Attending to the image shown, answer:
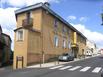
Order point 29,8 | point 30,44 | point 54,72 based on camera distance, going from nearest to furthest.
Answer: point 54,72 → point 30,44 → point 29,8

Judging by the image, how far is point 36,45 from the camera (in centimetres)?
3994

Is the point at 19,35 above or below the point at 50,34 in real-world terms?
below

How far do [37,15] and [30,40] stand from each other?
616 centimetres

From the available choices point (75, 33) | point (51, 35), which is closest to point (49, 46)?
point (51, 35)

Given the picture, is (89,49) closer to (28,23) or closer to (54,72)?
(28,23)

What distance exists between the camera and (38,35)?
4097 centimetres

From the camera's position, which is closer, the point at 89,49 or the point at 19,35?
the point at 19,35

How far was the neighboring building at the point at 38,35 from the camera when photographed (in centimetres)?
3688

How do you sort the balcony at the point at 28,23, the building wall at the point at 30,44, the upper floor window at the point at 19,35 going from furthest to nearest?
the balcony at the point at 28,23 < the upper floor window at the point at 19,35 < the building wall at the point at 30,44

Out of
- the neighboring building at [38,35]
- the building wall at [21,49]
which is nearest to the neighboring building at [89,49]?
the neighboring building at [38,35]

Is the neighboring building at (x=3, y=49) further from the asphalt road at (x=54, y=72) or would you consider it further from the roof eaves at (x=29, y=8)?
the asphalt road at (x=54, y=72)

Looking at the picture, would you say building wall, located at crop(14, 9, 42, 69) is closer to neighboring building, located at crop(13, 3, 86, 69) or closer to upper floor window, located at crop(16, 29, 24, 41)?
neighboring building, located at crop(13, 3, 86, 69)

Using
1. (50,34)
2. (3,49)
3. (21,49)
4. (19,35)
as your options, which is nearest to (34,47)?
(21,49)

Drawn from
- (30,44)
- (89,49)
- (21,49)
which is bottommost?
(21,49)
